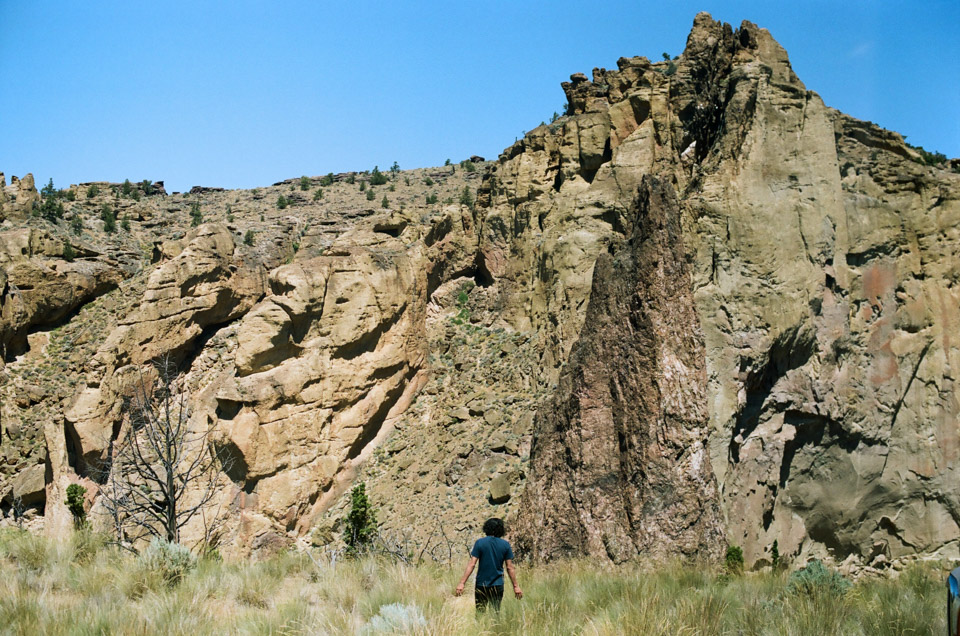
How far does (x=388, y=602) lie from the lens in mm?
8977

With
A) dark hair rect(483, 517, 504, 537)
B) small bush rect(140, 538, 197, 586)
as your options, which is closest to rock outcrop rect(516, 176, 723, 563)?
dark hair rect(483, 517, 504, 537)

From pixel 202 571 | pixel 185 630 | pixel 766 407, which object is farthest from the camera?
pixel 766 407

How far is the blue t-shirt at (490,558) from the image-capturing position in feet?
28.2

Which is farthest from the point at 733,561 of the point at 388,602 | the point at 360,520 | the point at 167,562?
the point at 360,520

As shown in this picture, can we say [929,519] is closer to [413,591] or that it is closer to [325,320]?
[413,591]

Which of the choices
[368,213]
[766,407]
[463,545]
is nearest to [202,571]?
[463,545]

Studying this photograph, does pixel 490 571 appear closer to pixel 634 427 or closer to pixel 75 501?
pixel 634 427

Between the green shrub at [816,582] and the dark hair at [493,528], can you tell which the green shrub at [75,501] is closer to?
the dark hair at [493,528]

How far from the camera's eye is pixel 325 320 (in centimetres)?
2828

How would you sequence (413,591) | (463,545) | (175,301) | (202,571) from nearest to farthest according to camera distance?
(413,591)
(202,571)
(463,545)
(175,301)

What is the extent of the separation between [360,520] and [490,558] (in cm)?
1606

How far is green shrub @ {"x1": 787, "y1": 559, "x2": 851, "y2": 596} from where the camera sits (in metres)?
8.73

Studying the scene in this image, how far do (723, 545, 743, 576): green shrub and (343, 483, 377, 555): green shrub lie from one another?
11536 mm

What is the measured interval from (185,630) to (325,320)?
21.5 metres
